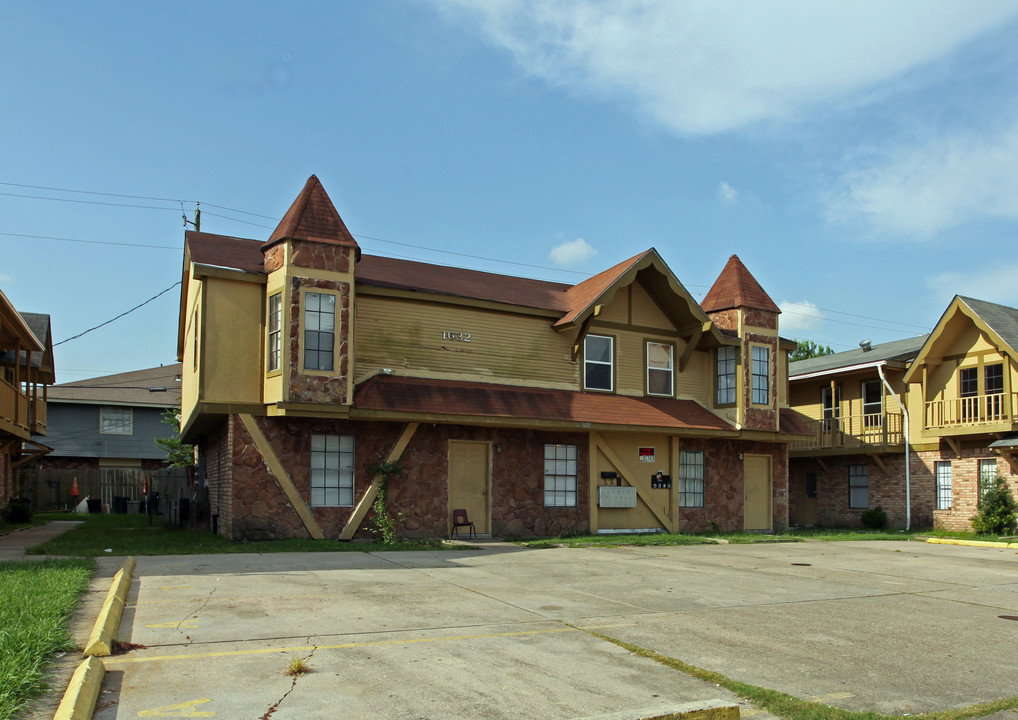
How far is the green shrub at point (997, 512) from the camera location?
23906 millimetres

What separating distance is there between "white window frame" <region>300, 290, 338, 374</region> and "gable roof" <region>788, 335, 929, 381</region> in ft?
65.4

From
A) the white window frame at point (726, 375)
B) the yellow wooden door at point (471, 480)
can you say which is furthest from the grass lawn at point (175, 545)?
the white window frame at point (726, 375)

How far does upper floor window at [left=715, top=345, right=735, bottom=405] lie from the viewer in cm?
2325

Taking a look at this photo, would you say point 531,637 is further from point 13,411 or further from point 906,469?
point 906,469

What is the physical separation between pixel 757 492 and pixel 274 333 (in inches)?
585

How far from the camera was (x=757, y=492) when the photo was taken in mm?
24312

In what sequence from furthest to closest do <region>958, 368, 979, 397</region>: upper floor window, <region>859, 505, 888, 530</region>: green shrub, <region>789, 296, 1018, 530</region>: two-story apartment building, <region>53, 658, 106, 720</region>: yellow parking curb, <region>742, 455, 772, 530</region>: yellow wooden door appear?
<region>859, 505, 888, 530</region>: green shrub < <region>958, 368, 979, 397</region>: upper floor window < <region>789, 296, 1018, 530</region>: two-story apartment building < <region>742, 455, 772, 530</region>: yellow wooden door < <region>53, 658, 106, 720</region>: yellow parking curb

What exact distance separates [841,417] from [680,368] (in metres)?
11.5

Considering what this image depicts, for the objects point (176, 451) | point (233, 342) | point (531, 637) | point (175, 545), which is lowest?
point (175, 545)

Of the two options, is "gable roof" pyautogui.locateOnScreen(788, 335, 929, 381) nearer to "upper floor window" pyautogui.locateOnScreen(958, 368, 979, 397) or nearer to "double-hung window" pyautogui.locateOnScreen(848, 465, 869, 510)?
"upper floor window" pyautogui.locateOnScreen(958, 368, 979, 397)

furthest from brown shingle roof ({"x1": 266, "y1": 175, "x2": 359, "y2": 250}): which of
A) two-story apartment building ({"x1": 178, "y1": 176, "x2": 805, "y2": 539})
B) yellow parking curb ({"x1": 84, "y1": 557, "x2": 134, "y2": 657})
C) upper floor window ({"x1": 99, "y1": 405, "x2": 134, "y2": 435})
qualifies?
upper floor window ({"x1": 99, "y1": 405, "x2": 134, "y2": 435})

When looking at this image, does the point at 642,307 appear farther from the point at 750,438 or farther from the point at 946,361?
the point at 946,361

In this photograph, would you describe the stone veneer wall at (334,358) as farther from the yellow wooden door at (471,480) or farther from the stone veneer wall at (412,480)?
the yellow wooden door at (471,480)

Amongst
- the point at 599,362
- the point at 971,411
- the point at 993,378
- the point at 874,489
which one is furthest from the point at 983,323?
the point at 599,362
